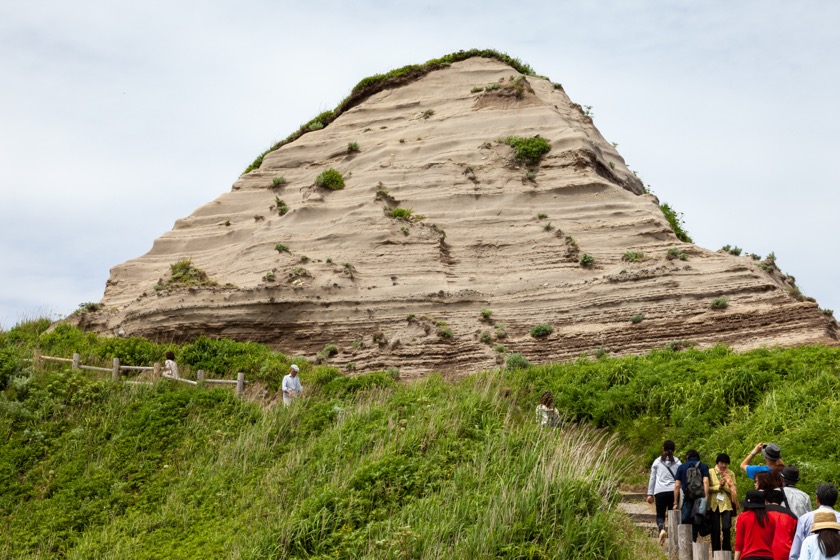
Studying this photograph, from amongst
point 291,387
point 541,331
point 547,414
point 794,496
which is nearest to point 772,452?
point 794,496

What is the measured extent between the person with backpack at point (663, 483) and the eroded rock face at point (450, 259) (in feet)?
31.1

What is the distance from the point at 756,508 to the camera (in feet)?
28.6

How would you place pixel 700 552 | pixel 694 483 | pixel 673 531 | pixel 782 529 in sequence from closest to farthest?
pixel 782 529
pixel 700 552
pixel 694 483
pixel 673 531

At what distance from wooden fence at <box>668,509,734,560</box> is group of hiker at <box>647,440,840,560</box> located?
0.45ft

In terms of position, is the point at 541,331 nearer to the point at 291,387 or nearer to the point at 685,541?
the point at 291,387

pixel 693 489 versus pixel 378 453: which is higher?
pixel 378 453

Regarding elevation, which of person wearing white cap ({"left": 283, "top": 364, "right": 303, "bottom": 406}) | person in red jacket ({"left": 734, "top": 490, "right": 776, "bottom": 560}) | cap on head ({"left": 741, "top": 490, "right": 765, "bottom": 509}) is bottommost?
person in red jacket ({"left": 734, "top": 490, "right": 776, "bottom": 560})

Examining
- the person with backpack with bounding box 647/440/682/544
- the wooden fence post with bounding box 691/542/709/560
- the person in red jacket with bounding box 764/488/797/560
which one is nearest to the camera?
the person in red jacket with bounding box 764/488/797/560

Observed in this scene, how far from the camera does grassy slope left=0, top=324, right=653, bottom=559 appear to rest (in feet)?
38.1

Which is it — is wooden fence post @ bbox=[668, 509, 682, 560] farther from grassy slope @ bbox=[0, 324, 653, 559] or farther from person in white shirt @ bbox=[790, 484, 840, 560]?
person in white shirt @ bbox=[790, 484, 840, 560]

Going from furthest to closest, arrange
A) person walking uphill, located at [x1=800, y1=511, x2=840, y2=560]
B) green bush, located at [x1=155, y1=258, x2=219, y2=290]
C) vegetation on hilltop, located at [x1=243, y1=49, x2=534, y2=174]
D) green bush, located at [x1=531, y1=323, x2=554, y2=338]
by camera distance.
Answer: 1. vegetation on hilltop, located at [x1=243, y1=49, x2=534, y2=174]
2. green bush, located at [x1=155, y1=258, x2=219, y2=290]
3. green bush, located at [x1=531, y1=323, x2=554, y2=338]
4. person walking uphill, located at [x1=800, y1=511, x2=840, y2=560]

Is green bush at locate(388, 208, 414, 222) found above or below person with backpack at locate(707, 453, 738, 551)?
above

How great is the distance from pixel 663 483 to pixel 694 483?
42.6 inches

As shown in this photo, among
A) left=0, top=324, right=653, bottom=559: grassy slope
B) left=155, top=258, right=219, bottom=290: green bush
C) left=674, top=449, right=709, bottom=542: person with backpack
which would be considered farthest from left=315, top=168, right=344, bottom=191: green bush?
left=674, top=449, right=709, bottom=542: person with backpack
